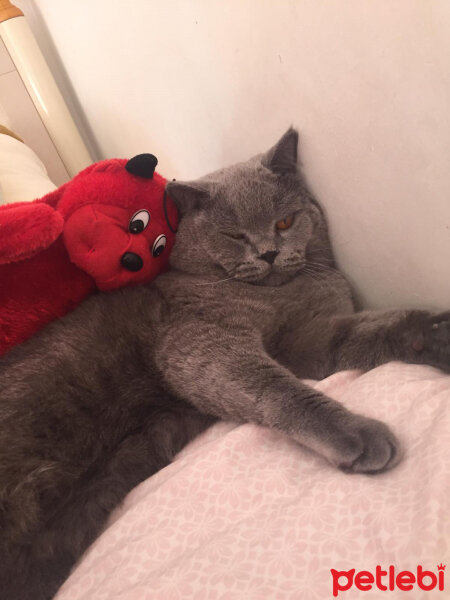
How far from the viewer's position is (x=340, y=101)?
33.6 inches

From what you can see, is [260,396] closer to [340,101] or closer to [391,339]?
[391,339]

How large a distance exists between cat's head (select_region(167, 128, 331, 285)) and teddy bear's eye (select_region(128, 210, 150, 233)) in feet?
0.36

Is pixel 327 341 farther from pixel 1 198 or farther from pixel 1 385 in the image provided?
pixel 1 198

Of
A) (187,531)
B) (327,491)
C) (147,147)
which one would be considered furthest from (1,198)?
(327,491)

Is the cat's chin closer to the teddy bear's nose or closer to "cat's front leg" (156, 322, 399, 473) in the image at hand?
"cat's front leg" (156, 322, 399, 473)

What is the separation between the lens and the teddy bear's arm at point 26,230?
0.93 meters

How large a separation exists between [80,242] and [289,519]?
75 cm

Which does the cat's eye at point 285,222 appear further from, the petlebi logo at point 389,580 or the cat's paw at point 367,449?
the petlebi logo at point 389,580

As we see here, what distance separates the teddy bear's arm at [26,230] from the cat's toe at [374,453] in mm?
787

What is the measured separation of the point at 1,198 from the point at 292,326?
1215mm

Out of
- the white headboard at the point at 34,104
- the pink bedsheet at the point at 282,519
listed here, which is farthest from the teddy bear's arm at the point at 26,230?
the white headboard at the point at 34,104

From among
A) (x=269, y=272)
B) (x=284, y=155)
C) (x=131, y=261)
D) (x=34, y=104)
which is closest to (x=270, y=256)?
(x=269, y=272)

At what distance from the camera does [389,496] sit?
0.65 meters

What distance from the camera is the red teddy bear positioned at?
3.15 feet
